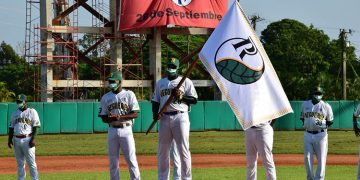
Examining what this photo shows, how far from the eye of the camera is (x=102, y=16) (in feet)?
170

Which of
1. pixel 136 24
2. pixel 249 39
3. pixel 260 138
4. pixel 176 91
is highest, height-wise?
pixel 136 24

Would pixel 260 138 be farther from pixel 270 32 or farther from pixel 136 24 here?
pixel 270 32

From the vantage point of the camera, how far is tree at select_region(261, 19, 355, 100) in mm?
76250

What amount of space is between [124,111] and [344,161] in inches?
493

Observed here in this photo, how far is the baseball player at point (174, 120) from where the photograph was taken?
13.0 meters

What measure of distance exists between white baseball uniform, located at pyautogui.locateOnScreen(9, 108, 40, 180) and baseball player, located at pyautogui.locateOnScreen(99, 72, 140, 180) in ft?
8.30

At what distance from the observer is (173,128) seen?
1303cm

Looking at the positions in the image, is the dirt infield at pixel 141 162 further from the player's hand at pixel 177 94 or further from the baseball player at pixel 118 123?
the player's hand at pixel 177 94

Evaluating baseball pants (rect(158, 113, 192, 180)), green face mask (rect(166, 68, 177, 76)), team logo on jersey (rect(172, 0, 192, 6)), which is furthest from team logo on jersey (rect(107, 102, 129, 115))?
team logo on jersey (rect(172, 0, 192, 6))

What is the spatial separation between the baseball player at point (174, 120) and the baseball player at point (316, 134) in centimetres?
324

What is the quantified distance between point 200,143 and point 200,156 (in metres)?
6.74

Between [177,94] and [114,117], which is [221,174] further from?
[177,94]

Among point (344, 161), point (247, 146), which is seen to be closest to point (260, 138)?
point (247, 146)

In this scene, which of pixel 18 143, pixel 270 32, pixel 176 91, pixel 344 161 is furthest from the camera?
pixel 270 32
